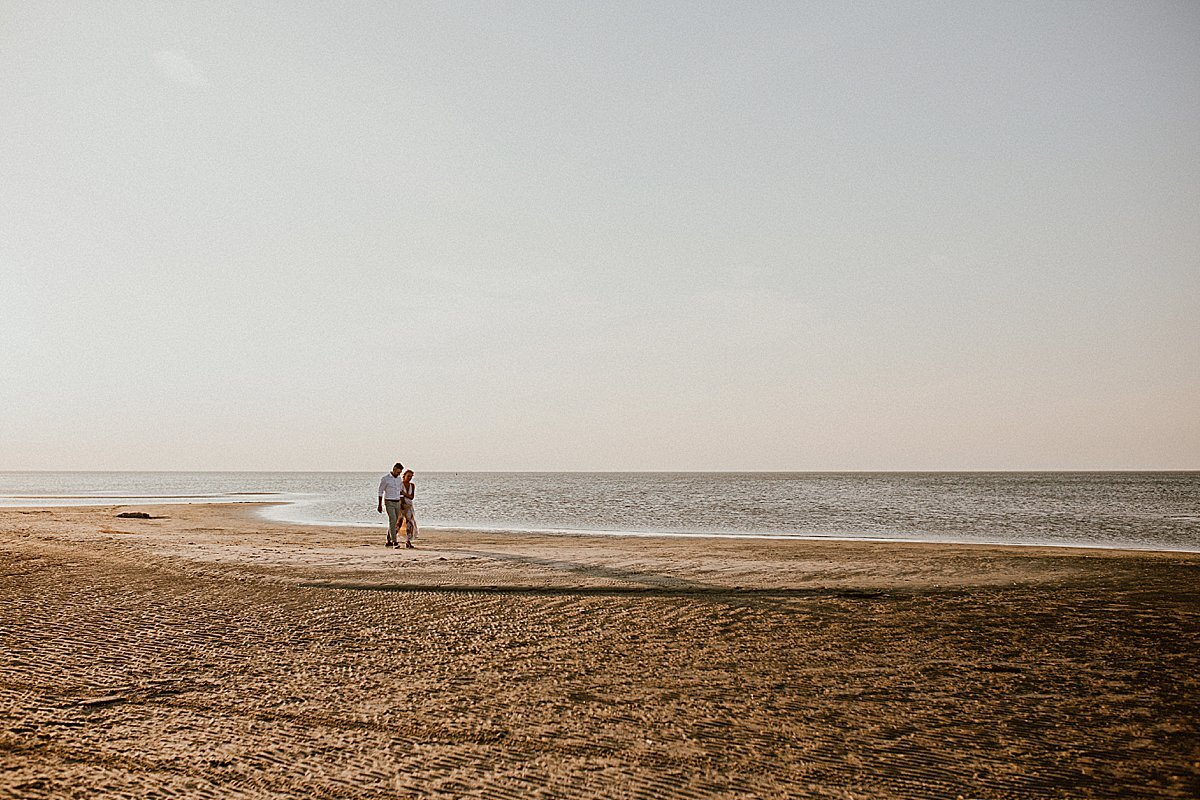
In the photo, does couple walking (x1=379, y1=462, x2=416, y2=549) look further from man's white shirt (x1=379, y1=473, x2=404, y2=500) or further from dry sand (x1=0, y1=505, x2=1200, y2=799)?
dry sand (x1=0, y1=505, x2=1200, y2=799)

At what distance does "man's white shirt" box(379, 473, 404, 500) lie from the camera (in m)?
16.7

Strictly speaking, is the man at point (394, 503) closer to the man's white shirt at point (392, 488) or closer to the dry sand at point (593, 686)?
the man's white shirt at point (392, 488)

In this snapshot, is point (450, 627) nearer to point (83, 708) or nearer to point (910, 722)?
point (83, 708)

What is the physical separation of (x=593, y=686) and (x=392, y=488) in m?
12.3

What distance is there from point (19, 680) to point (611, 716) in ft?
14.3

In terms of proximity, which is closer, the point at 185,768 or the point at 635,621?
the point at 185,768

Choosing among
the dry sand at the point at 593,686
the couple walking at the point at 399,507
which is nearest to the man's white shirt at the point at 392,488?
the couple walking at the point at 399,507

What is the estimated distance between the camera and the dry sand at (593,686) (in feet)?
12.8

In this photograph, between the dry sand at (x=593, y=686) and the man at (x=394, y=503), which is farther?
the man at (x=394, y=503)

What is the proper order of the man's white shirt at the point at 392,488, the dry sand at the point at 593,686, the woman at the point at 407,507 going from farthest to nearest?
the man's white shirt at the point at 392,488 < the woman at the point at 407,507 < the dry sand at the point at 593,686

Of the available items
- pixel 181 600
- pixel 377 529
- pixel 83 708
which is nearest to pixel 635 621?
pixel 83 708

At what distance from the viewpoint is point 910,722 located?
4.71 meters

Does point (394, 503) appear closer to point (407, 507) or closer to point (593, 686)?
point (407, 507)

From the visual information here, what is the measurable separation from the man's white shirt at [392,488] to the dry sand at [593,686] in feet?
19.3
